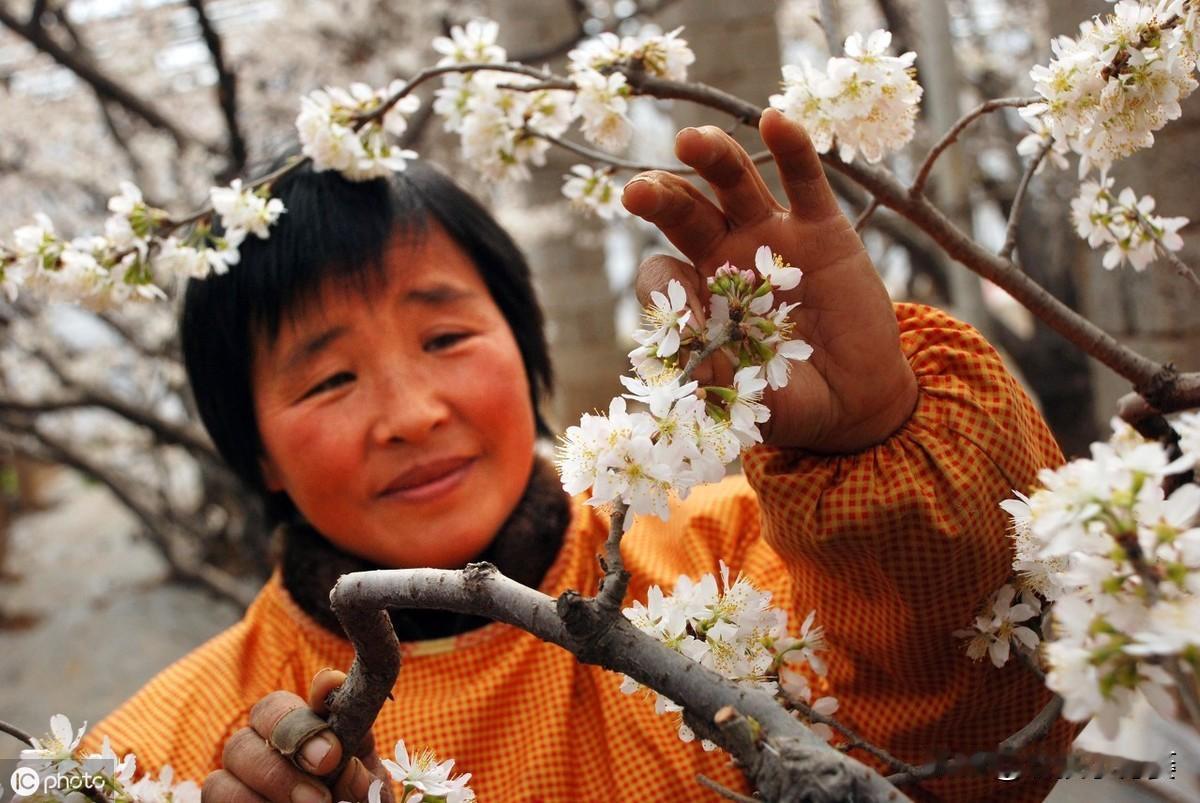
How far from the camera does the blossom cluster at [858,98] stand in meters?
0.81

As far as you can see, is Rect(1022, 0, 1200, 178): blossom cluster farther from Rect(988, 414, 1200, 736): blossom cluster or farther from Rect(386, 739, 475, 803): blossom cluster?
Rect(386, 739, 475, 803): blossom cluster

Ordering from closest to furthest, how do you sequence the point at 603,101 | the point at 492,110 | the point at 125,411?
the point at 603,101 → the point at 492,110 → the point at 125,411

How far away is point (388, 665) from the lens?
64 cm

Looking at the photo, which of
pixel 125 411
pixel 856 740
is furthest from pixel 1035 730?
pixel 125 411

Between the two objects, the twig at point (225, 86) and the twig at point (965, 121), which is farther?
the twig at point (225, 86)

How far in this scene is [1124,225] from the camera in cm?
89

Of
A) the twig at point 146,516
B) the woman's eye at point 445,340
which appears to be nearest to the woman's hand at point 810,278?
the woman's eye at point 445,340

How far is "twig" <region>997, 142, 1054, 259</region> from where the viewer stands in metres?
0.88

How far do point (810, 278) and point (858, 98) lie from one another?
0.16m

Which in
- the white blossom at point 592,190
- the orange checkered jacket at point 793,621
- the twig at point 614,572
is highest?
the white blossom at point 592,190

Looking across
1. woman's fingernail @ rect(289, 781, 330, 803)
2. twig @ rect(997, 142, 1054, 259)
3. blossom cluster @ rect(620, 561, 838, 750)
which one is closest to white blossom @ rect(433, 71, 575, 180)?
twig @ rect(997, 142, 1054, 259)

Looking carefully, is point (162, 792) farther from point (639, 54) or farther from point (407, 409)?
point (639, 54)

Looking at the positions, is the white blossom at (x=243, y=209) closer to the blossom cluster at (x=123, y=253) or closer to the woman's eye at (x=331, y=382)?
the blossom cluster at (x=123, y=253)

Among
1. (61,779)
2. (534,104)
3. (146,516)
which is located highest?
(534,104)
